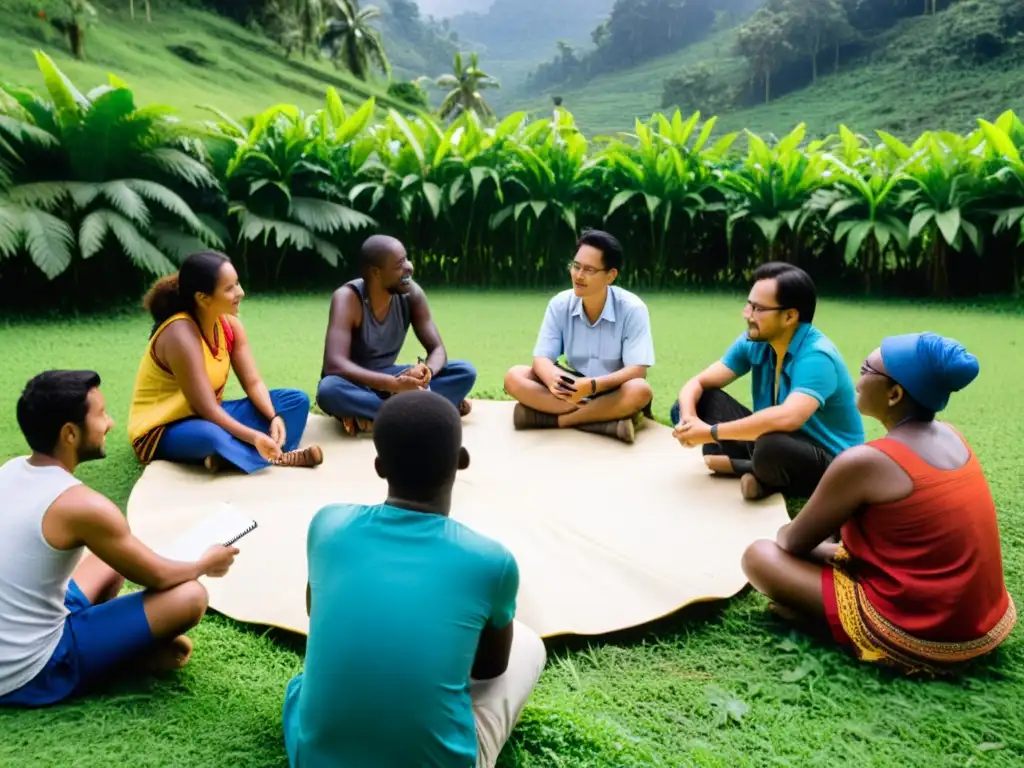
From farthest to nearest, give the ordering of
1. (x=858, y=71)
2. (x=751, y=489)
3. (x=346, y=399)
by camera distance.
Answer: (x=858, y=71) → (x=346, y=399) → (x=751, y=489)

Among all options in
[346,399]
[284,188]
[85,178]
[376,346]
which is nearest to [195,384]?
[346,399]

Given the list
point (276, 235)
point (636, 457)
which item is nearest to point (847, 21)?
point (276, 235)

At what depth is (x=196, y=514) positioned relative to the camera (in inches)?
113

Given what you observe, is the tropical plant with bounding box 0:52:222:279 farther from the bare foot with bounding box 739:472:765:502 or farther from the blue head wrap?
the blue head wrap

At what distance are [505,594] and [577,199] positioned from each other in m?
7.46

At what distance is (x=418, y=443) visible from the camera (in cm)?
148

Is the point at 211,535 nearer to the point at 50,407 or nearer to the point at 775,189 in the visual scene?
the point at 50,407

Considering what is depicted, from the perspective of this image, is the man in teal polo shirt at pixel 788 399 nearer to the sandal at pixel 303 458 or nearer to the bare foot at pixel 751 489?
the bare foot at pixel 751 489

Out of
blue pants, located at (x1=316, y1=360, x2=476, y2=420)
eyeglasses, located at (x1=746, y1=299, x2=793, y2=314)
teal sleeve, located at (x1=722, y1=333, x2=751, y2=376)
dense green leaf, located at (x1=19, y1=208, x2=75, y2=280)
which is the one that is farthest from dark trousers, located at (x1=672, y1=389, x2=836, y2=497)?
dense green leaf, located at (x1=19, y1=208, x2=75, y2=280)

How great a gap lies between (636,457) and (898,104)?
1454 inches

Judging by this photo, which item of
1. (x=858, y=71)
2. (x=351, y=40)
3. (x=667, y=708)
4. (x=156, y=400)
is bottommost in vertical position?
(x=667, y=708)

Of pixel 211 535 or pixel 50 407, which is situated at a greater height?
pixel 50 407

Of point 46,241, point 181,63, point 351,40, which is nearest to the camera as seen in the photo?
point 46,241

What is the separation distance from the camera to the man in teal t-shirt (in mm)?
1406
